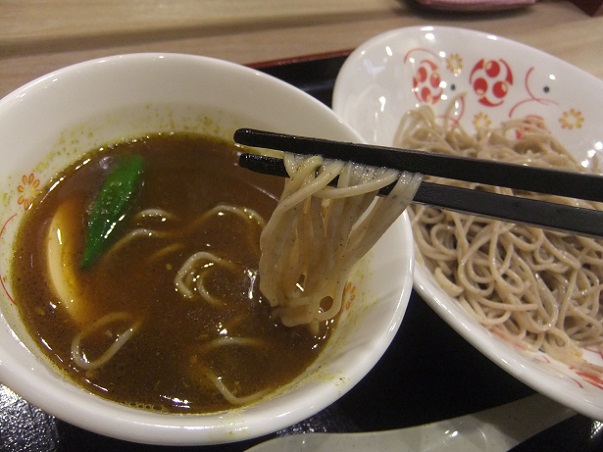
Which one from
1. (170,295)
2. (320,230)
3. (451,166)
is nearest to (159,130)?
(170,295)

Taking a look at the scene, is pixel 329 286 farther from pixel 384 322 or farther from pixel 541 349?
pixel 541 349

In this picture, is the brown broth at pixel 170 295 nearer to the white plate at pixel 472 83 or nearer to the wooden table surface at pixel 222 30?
the wooden table surface at pixel 222 30

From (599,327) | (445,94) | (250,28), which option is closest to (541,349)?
(599,327)

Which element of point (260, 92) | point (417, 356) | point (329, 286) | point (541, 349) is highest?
point (260, 92)

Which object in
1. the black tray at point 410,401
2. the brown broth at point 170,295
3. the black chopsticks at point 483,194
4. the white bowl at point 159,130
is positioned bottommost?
the black tray at point 410,401

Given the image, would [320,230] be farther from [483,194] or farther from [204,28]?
[204,28]

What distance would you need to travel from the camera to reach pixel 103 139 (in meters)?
1.42

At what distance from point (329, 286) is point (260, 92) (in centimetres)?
60

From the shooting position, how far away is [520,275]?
1830 mm

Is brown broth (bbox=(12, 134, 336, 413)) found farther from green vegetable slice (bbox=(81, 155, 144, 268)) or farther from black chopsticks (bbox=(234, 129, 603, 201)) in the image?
black chopsticks (bbox=(234, 129, 603, 201))

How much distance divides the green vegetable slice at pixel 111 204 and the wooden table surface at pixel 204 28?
69 cm

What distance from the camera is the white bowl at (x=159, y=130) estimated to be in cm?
81

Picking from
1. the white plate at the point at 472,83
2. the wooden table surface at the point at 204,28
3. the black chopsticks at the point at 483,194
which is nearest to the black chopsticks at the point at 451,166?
the black chopsticks at the point at 483,194

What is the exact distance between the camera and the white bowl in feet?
2.67
